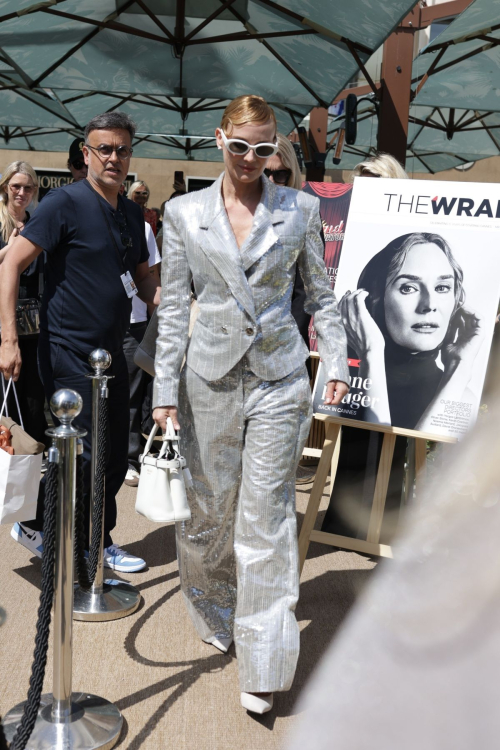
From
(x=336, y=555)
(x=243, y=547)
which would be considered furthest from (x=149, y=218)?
(x=243, y=547)

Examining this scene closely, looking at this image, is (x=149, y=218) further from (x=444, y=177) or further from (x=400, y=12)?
Answer: (x=444, y=177)

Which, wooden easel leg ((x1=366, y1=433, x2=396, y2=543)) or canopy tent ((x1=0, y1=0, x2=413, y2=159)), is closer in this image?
wooden easel leg ((x1=366, y1=433, x2=396, y2=543))

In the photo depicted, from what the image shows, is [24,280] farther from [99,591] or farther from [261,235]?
[261,235]

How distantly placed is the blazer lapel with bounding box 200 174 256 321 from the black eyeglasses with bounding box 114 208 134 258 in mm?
826

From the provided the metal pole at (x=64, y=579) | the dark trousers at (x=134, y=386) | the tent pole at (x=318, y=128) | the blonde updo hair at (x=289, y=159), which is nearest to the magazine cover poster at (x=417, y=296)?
the blonde updo hair at (x=289, y=159)

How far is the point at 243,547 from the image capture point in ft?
8.76

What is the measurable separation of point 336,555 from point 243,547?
165 cm

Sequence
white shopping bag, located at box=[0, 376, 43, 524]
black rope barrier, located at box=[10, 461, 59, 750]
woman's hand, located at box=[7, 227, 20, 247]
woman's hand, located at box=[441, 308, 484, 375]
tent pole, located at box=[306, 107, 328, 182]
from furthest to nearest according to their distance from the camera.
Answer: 1. tent pole, located at box=[306, 107, 328, 182]
2. woman's hand, located at box=[7, 227, 20, 247]
3. woman's hand, located at box=[441, 308, 484, 375]
4. white shopping bag, located at box=[0, 376, 43, 524]
5. black rope barrier, located at box=[10, 461, 59, 750]

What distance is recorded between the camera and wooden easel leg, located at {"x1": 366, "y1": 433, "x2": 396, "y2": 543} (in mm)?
3689

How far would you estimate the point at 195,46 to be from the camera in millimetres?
8211

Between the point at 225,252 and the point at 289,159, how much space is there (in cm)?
118

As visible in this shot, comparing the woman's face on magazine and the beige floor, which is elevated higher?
the woman's face on magazine

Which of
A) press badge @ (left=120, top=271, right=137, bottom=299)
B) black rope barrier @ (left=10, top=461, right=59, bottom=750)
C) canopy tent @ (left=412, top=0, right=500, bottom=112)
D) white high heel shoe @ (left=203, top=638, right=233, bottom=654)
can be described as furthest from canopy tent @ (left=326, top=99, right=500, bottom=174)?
black rope barrier @ (left=10, top=461, right=59, bottom=750)

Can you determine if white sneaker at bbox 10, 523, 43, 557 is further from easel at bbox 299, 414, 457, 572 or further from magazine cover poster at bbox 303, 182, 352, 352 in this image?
magazine cover poster at bbox 303, 182, 352, 352
